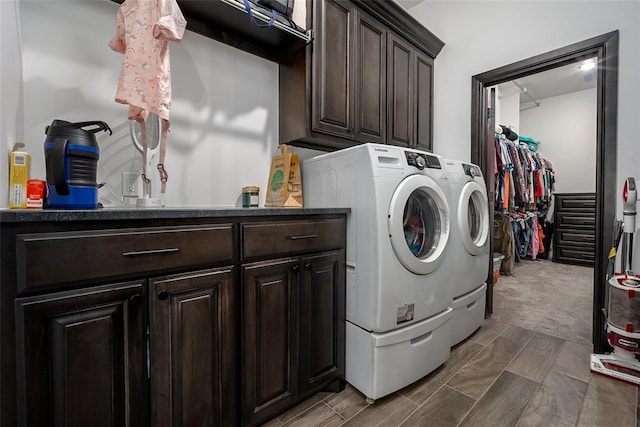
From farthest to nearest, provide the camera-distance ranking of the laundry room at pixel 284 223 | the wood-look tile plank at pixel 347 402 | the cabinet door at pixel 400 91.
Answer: the cabinet door at pixel 400 91
the wood-look tile plank at pixel 347 402
the laundry room at pixel 284 223

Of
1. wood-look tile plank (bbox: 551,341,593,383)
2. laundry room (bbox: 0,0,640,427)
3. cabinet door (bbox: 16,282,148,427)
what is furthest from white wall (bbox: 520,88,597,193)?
cabinet door (bbox: 16,282,148,427)

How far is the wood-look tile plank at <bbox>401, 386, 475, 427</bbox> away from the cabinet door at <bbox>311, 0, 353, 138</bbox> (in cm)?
156

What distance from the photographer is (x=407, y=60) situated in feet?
7.61

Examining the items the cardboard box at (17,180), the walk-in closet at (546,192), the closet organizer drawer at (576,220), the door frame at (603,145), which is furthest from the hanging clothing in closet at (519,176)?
the cardboard box at (17,180)

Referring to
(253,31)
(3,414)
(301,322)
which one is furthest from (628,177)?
(3,414)

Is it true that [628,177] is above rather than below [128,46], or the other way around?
below

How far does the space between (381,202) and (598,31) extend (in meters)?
1.99

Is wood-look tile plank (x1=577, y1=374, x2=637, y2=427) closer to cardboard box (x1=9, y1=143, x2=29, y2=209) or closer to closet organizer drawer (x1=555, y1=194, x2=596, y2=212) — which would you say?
cardboard box (x1=9, y1=143, x2=29, y2=209)

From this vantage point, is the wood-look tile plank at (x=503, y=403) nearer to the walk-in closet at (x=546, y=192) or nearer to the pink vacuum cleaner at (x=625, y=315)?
the pink vacuum cleaner at (x=625, y=315)

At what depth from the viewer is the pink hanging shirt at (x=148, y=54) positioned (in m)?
1.17

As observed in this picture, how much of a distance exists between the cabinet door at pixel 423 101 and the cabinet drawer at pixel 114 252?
200 centimetres

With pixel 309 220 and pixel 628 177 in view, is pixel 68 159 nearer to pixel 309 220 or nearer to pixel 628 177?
pixel 309 220

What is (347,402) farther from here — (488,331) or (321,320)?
(488,331)

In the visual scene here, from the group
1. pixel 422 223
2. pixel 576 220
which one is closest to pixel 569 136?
pixel 576 220
